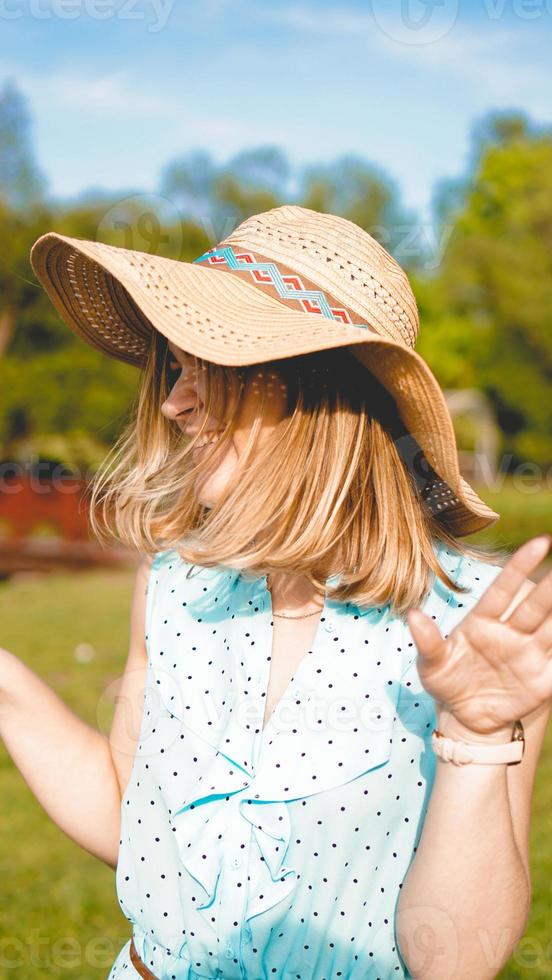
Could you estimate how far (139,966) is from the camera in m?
1.72

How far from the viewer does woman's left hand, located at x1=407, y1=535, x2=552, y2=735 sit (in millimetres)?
1259

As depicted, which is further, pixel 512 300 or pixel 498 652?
pixel 512 300

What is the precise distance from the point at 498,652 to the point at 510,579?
0.32 feet

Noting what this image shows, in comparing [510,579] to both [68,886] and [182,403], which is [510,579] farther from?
[68,886]

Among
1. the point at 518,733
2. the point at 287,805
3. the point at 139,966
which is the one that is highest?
the point at 518,733

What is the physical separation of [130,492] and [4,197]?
14.4 metres

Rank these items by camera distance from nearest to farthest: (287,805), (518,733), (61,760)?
(518,733) → (287,805) → (61,760)

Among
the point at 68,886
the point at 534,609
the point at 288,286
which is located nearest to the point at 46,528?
the point at 68,886

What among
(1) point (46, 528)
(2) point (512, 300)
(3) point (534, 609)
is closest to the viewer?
(3) point (534, 609)

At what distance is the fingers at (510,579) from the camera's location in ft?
4.10

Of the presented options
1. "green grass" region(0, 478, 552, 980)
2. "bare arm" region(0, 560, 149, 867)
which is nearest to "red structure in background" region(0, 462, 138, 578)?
"green grass" region(0, 478, 552, 980)

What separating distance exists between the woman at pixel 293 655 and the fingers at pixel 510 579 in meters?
→ 0.19

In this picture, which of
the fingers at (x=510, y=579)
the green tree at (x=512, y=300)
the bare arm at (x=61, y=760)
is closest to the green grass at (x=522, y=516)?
the green tree at (x=512, y=300)

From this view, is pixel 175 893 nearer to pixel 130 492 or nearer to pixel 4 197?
pixel 130 492
